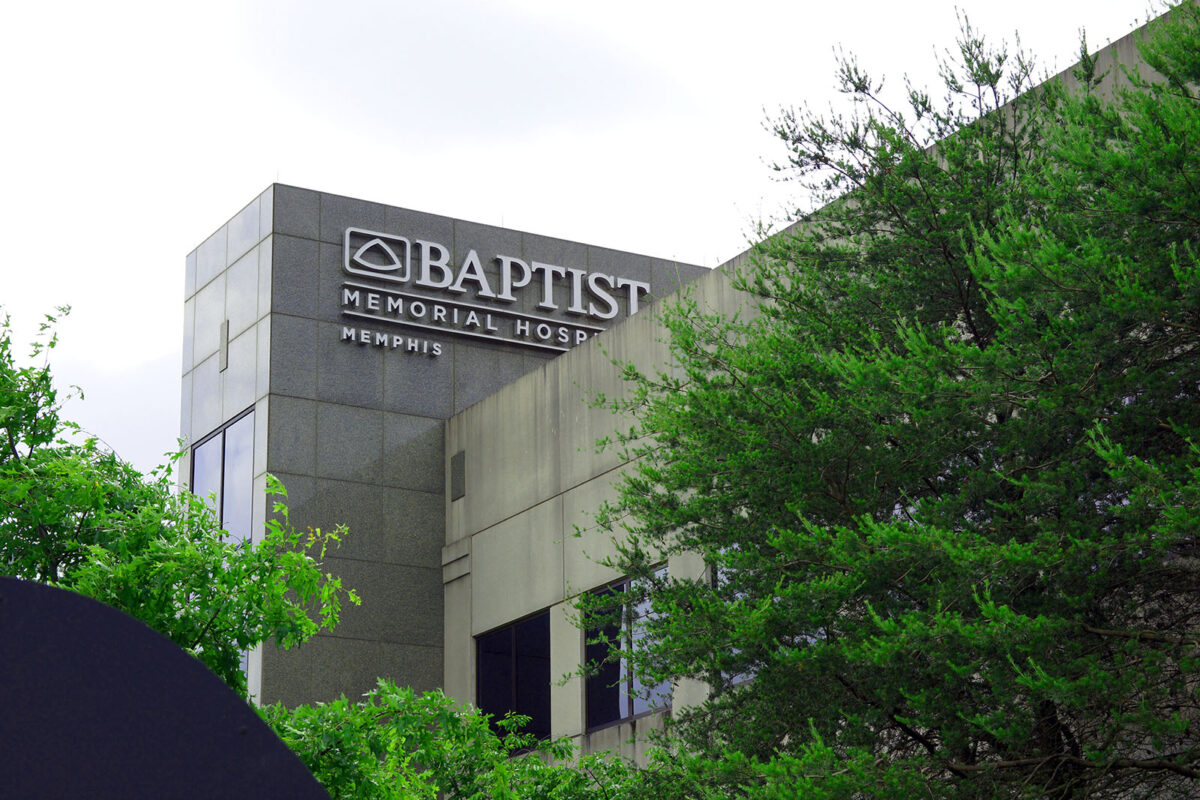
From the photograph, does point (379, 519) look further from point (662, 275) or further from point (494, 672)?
point (662, 275)

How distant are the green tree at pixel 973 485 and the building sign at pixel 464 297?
674 inches

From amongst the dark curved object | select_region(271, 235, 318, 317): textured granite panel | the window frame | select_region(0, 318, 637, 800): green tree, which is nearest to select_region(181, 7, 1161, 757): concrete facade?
select_region(271, 235, 318, 317): textured granite panel

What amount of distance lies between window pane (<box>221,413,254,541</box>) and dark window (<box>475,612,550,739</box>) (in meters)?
5.49

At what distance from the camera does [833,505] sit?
48.7ft

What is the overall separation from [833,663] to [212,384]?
2292 cm

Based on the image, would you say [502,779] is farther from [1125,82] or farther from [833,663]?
[1125,82]

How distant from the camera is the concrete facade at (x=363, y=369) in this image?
31.2 m

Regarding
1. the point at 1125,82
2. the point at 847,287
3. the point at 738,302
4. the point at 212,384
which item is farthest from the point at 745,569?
the point at 212,384

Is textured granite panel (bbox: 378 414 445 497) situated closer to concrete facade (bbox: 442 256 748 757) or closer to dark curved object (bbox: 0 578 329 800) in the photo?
concrete facade (bbox: 442 256 748 757)

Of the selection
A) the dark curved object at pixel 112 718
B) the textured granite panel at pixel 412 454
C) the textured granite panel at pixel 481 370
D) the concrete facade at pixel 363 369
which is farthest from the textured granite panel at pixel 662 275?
the dark curved object at pixel 112 718

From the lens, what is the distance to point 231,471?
32.7m

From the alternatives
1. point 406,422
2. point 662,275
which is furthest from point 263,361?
point 662,275

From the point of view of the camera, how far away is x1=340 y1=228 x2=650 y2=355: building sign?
32.9 m

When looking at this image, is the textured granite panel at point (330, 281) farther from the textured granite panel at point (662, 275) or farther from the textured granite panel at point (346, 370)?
the textured granite panel at point (662, 275)
